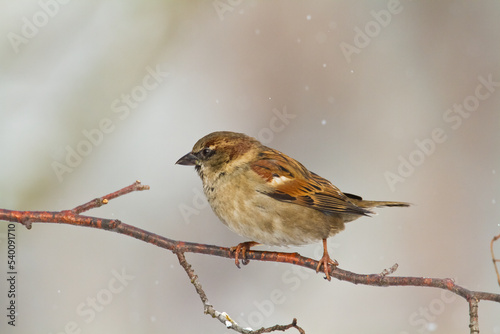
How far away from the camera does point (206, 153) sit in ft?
10.1

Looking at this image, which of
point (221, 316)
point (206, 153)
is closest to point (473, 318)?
point (221, 316)

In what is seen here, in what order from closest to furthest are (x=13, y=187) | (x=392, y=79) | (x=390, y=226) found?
(x=13, y=187)
(x=390, y=226)
(x=392, y=79)

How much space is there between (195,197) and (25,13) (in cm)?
231

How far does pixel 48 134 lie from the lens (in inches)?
198

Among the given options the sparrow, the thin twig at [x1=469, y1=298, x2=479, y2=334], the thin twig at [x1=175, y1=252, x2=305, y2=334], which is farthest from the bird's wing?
the thin twig at [x1=469, y1=298, x2=479, y2=334]

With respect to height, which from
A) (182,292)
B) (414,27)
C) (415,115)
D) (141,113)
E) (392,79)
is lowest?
(182,292)

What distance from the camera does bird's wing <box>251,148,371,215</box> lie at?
9.87 ft

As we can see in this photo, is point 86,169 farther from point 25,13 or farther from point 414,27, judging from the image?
point 414,27

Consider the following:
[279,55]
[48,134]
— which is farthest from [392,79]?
[48,134]

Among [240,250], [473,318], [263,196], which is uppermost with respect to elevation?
[263,196]

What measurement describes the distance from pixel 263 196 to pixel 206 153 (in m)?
0.40

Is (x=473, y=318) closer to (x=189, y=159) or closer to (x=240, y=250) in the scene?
(x=240, y=250)

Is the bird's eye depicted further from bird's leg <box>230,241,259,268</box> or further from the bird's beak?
bird's leg <box>230,241,259,268</box>

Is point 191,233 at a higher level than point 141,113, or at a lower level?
lower
